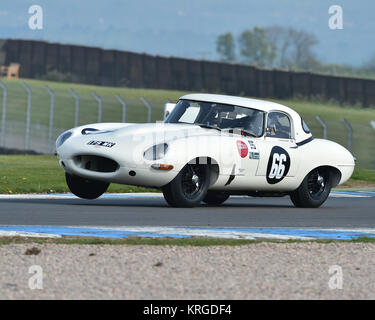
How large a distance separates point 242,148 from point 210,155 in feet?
2.14

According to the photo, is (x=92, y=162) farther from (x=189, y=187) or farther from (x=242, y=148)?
(x=242, y=148)

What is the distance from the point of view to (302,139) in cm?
1492

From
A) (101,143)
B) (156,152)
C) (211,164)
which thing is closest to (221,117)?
(211,164)

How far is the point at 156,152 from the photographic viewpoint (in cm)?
1299

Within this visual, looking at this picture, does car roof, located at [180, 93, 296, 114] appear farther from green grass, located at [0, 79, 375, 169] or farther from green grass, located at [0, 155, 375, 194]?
green grass, located at [0, 79, 375, 169]

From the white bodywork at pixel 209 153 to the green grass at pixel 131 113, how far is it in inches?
526

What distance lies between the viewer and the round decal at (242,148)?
13.7m

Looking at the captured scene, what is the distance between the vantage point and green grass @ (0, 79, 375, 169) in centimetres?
3403

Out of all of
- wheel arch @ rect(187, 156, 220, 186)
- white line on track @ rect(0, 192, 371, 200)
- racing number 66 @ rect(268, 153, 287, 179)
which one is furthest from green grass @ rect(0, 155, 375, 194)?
wheel arch @ rect(187, 156, 220, 186)

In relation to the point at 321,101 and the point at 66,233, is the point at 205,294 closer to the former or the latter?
the point at 66,233

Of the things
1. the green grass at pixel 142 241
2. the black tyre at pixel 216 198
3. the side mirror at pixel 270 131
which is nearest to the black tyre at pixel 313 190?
the side mirror at pixel 270 131

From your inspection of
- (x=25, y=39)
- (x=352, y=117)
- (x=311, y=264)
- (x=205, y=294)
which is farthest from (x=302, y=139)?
(x=25, y=39)

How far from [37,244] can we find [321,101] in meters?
40.2

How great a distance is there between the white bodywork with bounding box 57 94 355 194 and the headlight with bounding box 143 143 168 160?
47 millimetres
